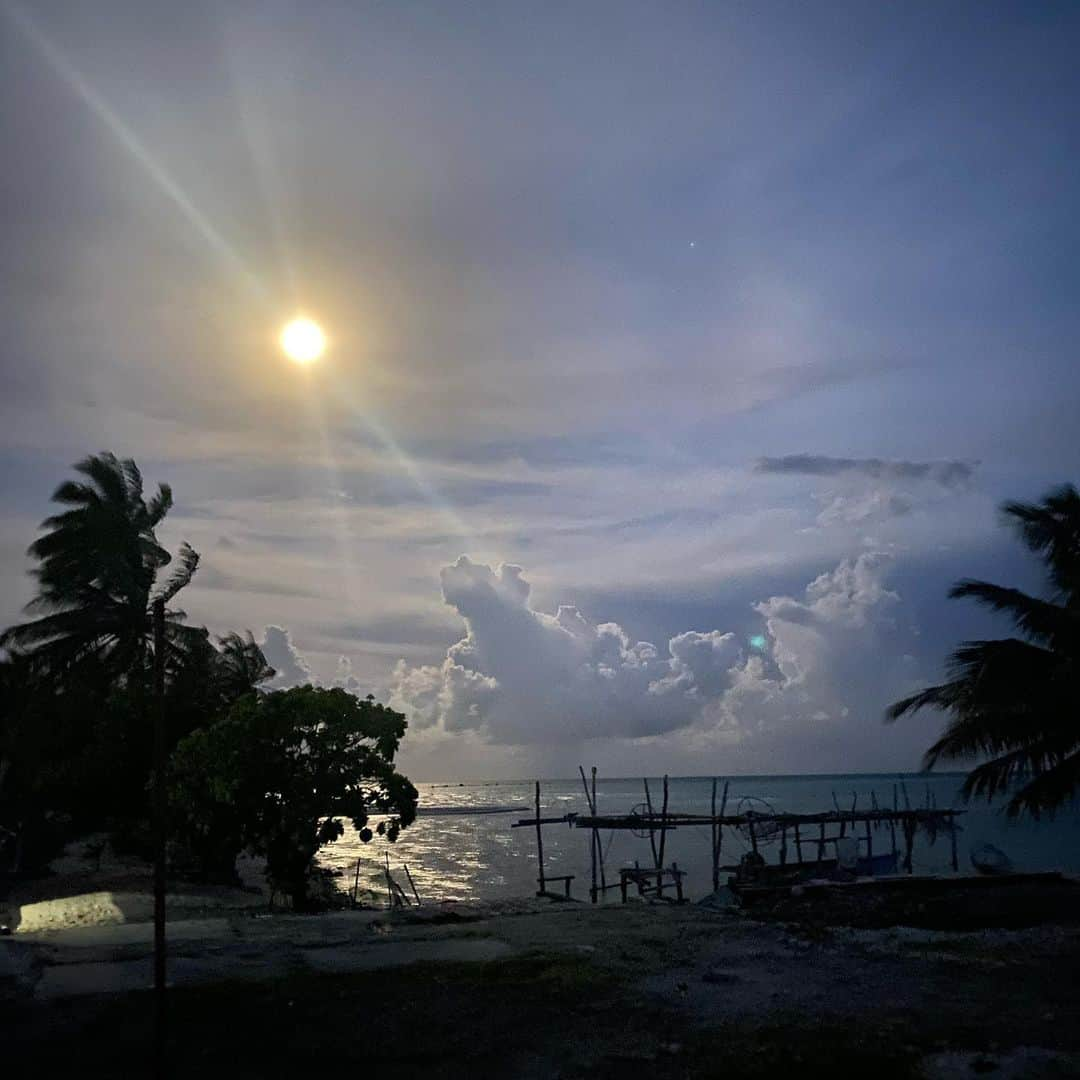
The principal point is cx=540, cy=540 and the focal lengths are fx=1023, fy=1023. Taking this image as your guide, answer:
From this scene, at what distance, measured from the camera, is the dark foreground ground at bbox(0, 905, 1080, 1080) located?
31.1 feet

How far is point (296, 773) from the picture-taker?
75.5 feet

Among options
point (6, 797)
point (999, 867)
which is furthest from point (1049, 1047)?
point (6, 797)

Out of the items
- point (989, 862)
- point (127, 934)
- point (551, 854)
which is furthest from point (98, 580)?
point (551, 854)

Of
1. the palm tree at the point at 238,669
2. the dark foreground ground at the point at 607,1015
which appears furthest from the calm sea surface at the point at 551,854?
the dark foreground ground at the point at 607,1015

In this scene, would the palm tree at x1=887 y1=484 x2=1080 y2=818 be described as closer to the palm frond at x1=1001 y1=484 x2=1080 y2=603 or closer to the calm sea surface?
the palm frond at x1=1001 y1=484 x2=1080 y2=603

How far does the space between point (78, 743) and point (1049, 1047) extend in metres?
29.8

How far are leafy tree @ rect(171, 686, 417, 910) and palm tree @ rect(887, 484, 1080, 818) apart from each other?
39.6 feet

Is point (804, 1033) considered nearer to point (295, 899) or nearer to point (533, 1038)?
point (533, 1038)

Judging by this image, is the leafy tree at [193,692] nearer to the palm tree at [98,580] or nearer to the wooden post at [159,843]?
the palm tree at [98,580]

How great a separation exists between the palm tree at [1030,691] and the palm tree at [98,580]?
2198 centimetres

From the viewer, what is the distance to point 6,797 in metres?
37.1

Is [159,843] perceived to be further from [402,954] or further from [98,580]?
[98,580]

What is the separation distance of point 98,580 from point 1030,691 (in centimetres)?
2550

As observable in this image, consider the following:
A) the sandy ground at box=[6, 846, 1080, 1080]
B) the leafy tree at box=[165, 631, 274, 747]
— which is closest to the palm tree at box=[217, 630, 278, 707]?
the leafy tree at box=[165, 631, 274, 747]
